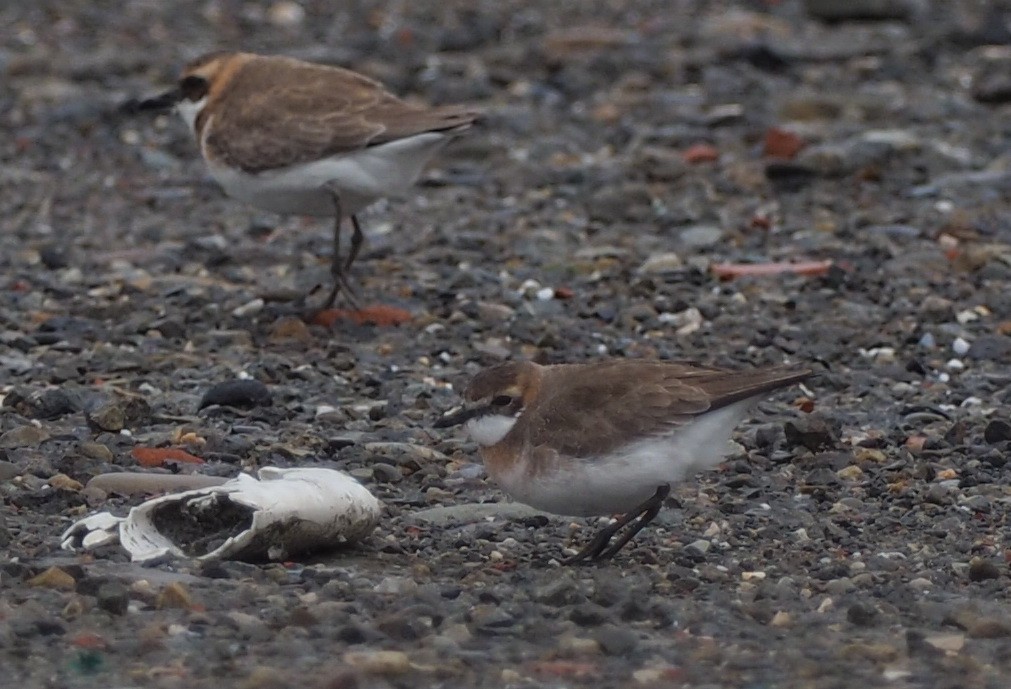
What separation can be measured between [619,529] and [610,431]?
1.12 ft

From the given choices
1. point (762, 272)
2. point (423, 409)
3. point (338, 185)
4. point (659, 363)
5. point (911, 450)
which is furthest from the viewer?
point (762, 272)

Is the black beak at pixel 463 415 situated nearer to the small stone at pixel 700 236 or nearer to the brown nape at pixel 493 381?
the brown nape at pixel 493 381

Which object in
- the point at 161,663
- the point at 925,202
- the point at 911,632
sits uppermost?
the point at 161,663

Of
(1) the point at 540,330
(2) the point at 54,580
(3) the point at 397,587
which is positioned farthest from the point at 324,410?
(2) the point at 54,580

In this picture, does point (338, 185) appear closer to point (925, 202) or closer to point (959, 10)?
point (925, 202)

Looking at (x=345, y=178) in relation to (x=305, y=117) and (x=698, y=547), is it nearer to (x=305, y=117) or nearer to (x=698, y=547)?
(x=305, y=117)

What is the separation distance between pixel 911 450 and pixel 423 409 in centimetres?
212

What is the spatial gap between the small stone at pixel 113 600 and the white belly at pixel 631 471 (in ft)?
4.70

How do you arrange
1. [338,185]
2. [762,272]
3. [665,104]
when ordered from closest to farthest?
[338,185]
[762,272]
[665,104]

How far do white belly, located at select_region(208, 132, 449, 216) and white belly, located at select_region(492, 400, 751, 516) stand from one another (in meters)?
3.55

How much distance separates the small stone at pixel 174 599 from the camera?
17.4 ft

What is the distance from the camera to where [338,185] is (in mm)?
9414

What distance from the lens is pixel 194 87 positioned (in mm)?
10234

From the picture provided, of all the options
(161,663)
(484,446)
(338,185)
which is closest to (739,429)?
(484,446)
